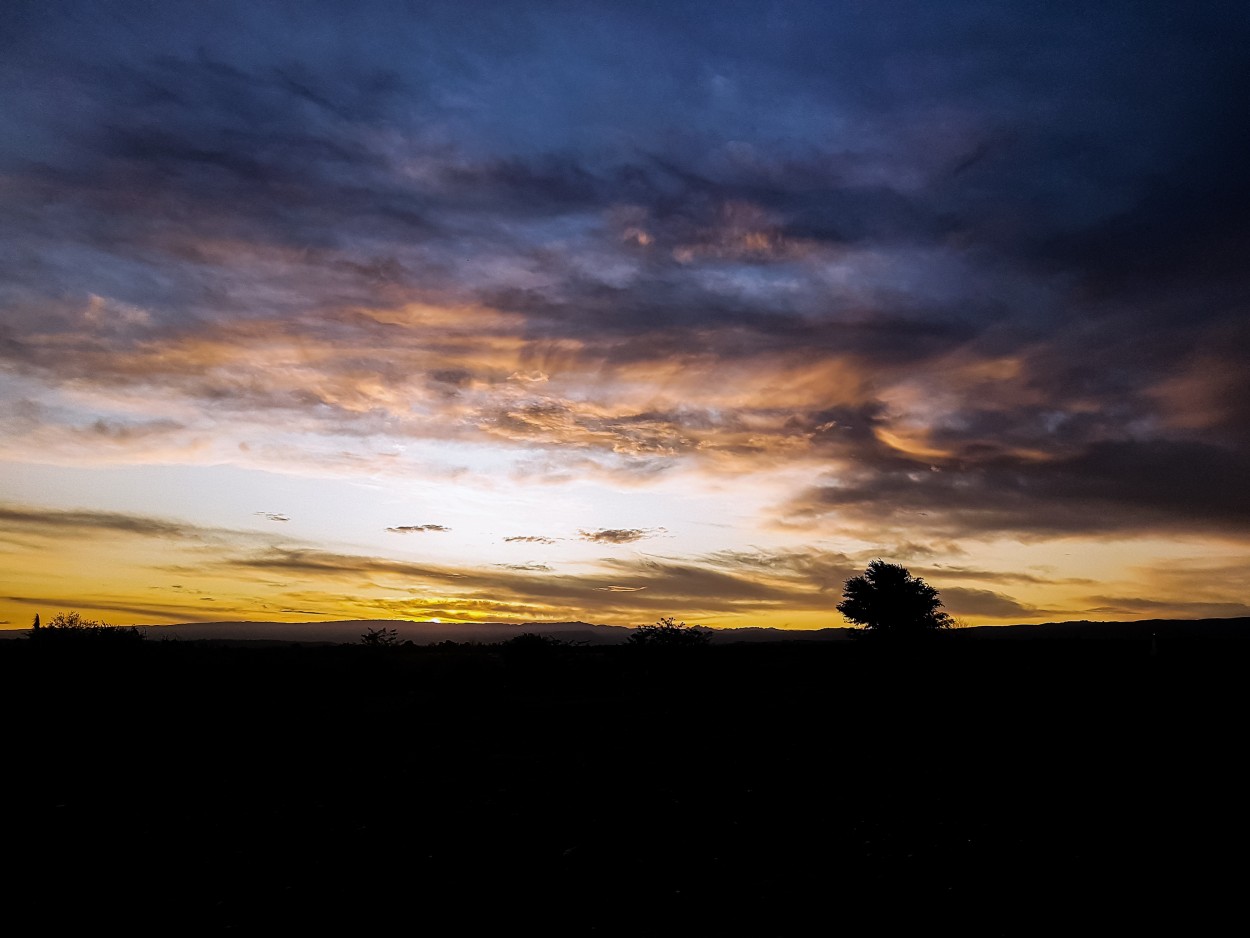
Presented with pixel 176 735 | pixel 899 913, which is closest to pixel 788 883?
pixel 899 913

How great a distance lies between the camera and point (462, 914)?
891cm

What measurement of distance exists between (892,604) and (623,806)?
55.8m

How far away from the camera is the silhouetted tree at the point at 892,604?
63.5 meters

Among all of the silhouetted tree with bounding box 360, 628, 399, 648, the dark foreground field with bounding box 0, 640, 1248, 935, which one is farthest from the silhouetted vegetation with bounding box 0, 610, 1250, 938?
the silhouetted tree with bounding box 360, 628, 399, 648

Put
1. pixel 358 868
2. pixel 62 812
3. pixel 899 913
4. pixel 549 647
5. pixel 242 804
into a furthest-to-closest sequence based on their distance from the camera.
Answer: pixel 549 647
pixel 242 804
pixel 62 812
pixel 358 868
pixel 899 913

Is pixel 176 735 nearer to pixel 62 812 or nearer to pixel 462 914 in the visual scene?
pixel 62 812

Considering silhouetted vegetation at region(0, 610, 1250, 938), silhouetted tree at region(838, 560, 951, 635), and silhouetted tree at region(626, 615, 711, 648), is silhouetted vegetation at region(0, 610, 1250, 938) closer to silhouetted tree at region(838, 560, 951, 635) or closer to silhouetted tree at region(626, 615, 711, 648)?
silhouetted tree at region(626, 615, 711, 648)

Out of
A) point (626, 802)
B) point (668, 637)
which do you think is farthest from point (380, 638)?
point (626, 802)

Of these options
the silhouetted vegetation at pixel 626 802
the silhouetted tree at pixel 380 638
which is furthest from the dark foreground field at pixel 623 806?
the silhouetted tree at pixel 380 638

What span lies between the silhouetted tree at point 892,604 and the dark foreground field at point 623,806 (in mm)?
36084

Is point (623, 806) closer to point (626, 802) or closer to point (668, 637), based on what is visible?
point (626, 802)

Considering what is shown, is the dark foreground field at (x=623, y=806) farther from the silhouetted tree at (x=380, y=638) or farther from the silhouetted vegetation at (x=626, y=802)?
the silhouetted tree at (x=380, y=638)

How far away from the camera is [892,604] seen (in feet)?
212

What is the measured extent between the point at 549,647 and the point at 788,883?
28.1 metres
